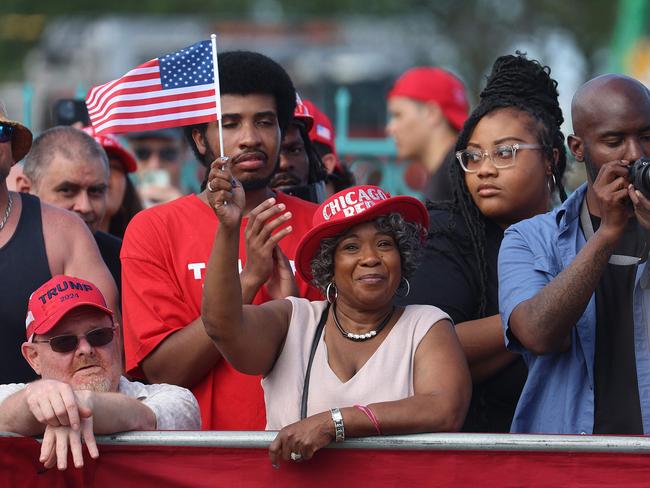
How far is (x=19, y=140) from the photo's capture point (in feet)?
17.3

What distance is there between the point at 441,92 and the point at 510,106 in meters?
3.69

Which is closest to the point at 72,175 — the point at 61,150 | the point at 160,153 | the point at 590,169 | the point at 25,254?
the point at 61,150

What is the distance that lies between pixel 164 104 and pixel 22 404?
4.33 ft

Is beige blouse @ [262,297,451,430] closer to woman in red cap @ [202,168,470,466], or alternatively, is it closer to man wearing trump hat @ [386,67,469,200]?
woman in red cap @ [202,168,470,466]

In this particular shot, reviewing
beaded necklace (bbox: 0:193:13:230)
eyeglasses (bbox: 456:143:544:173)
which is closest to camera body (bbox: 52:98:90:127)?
beaded necklace (bbox: 0:193:13:230)

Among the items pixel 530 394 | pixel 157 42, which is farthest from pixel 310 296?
pixel 157 42

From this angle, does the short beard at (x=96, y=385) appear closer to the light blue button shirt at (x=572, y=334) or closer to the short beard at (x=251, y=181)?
the short beard at (x=251, y=181)

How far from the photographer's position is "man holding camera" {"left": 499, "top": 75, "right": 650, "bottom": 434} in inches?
165

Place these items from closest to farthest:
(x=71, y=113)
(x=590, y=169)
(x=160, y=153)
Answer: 1. (x=590, y=169)
2. (x=71, y=113)
3. (x=160, y=153)

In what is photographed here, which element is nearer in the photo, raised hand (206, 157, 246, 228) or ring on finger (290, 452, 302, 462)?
ring on finger (290, 452, 302, 462)

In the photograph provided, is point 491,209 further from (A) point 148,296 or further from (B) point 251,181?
(A) point 148,296

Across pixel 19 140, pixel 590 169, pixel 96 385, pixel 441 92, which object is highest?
pixel 441 92

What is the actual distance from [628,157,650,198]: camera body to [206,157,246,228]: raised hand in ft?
3.79

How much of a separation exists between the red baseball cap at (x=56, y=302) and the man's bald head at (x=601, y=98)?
1.60 metres
